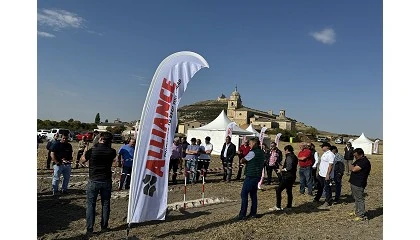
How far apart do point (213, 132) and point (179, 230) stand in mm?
21374

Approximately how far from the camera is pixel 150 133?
6.03 metres

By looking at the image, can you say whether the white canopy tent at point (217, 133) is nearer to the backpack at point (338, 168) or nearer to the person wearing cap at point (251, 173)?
the backpack at point (338, 168)

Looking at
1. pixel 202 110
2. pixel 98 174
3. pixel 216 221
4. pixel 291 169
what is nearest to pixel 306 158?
pixel 291 169

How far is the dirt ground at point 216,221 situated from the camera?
6.88 m

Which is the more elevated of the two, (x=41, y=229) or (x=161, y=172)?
(x=161, y=172)

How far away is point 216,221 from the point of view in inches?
313

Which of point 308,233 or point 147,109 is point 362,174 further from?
point 147,109

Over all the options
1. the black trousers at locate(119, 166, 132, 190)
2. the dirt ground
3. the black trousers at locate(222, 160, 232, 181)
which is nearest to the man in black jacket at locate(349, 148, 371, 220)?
the dirt ground

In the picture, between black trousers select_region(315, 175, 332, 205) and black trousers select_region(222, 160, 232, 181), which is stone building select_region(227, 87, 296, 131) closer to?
black trousers select_region(222, 160, 232, 181)

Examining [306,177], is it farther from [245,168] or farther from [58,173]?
[58,173]

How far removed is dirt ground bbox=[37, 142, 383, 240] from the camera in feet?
22.6

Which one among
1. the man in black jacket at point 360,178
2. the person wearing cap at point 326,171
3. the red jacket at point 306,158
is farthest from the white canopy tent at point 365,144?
the man in black jacket at point 360,178
